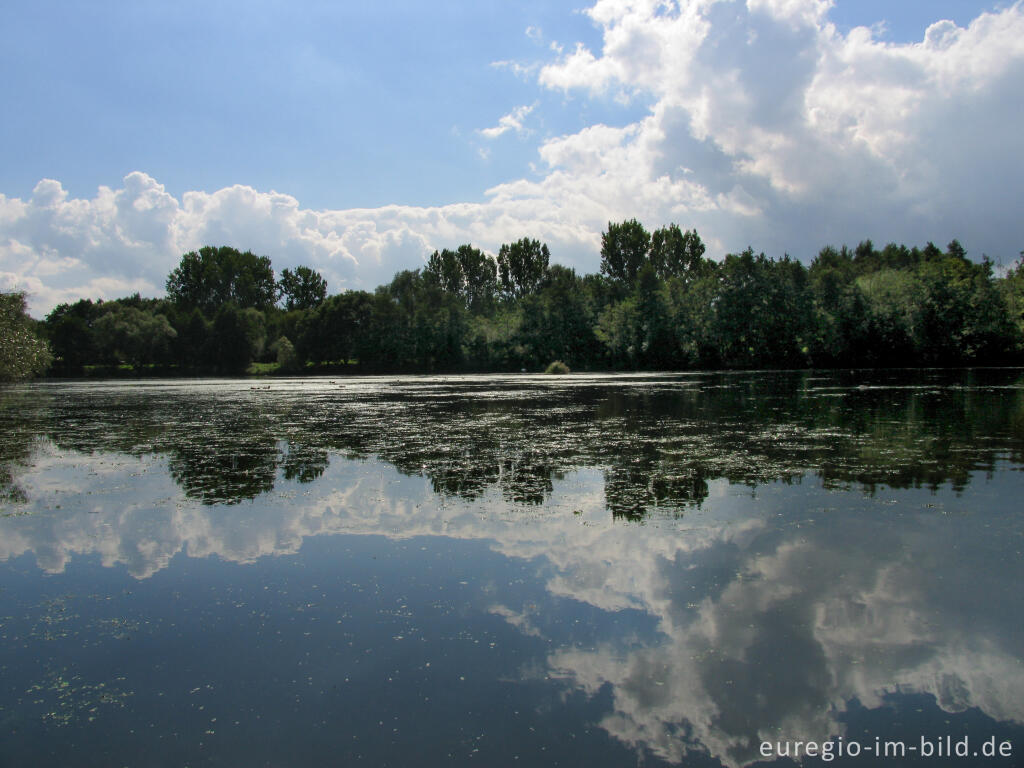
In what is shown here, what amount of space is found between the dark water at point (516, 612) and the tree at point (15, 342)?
38.3 meters

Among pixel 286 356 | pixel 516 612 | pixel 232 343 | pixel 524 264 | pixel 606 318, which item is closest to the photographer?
pixel 516 612

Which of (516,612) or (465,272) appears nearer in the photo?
(516,612)

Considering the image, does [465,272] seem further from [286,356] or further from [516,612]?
[516,612]

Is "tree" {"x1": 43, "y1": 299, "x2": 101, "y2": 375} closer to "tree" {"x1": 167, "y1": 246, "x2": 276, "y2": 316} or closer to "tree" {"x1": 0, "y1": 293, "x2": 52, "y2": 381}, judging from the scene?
"tree" {"x1": 167, "y1": 246, "x2": 276, "y2": 316}

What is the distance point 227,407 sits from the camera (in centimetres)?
2850

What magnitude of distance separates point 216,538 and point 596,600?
4.74 metres

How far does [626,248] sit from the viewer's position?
112250 millimetres

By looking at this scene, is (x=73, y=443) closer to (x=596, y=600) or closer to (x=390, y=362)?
(x=596, y=600)

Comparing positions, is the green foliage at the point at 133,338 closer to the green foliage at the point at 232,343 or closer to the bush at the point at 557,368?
the green foliage at the point at 232,343

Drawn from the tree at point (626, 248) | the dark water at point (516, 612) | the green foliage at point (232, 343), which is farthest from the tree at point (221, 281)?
the dark water at point (516, 612)

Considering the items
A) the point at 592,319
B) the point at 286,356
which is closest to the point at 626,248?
the point at 592,319

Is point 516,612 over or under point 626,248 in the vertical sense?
under

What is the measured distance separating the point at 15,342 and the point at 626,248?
88666mm

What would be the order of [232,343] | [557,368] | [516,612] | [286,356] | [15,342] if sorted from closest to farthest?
1. [516,612]
2. [15,342]
3. [557,368]
4. [286,356]
5. [232,343]
